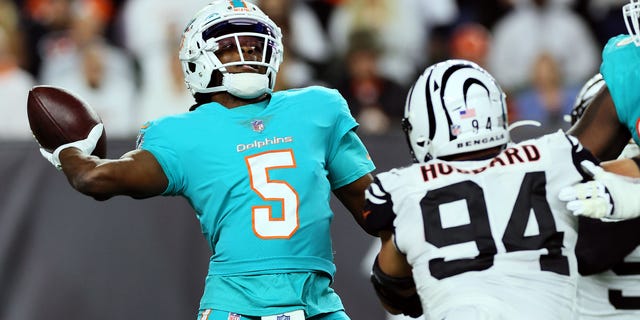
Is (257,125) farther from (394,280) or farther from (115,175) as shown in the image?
(394,280)

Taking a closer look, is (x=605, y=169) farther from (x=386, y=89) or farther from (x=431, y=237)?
A: (x=386, y=89)

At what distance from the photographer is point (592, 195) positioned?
3197mm

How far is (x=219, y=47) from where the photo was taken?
3904mm

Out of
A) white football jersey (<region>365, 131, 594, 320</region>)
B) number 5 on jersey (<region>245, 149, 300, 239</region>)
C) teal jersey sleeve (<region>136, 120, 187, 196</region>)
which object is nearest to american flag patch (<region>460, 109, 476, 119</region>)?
white football jersey (<region>365, 131, 594, 320</region>)

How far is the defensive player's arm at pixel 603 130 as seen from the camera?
3.66 m

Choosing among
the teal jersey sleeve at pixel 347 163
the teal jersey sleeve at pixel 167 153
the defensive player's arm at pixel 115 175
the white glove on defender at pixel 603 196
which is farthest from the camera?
the teal jersey sleeve at pixel 347 163

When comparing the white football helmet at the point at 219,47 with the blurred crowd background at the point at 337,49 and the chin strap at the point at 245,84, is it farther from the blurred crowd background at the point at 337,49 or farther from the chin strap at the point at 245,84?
the blurred crowd background at the point at 337,49

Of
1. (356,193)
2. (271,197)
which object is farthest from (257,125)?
(356,193)

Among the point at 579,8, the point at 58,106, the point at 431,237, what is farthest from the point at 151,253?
the point at 579,8

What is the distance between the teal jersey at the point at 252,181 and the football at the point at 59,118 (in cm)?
20

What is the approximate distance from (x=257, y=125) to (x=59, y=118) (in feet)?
2.21

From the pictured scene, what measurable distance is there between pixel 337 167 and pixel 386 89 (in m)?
3.74

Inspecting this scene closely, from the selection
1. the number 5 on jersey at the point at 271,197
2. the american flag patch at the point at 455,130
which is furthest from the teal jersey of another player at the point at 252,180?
the american flag patch at the point at 455,130

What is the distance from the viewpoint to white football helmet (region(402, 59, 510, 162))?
337cm
